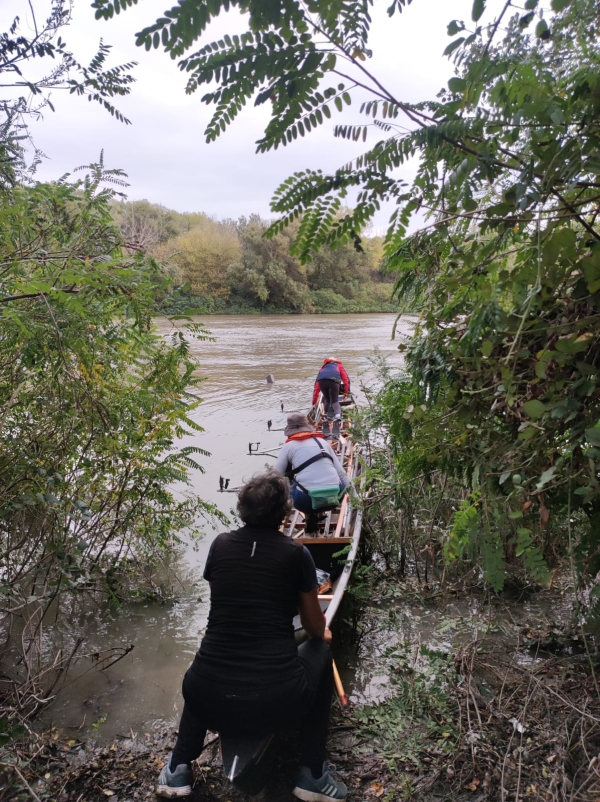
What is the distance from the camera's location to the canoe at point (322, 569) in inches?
105

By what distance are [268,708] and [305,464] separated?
9.89ft

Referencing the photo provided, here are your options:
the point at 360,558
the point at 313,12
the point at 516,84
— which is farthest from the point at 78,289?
the point at 360,558

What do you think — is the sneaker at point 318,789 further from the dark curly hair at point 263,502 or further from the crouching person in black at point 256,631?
the dark curly hair at point 263,502

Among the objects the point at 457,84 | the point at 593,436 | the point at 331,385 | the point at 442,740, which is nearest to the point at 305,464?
the point at 442,740

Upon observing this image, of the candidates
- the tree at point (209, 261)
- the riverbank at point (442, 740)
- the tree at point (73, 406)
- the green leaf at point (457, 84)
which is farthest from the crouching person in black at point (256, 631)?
the tree at point (209, 261)

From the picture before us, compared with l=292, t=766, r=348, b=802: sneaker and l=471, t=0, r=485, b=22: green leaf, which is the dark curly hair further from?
l=471, t=0, r=485, b=22: green leaf

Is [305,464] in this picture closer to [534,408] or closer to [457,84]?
[534,408]

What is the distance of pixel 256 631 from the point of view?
268 centimetres

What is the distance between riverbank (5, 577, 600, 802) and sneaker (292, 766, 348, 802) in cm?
11

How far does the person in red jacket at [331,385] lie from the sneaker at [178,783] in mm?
7864

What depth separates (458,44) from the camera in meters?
1.58

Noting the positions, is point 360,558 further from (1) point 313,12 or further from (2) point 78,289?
(1) point 313,12

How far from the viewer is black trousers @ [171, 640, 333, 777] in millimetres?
2641

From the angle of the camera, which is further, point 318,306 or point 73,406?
point 318,306
